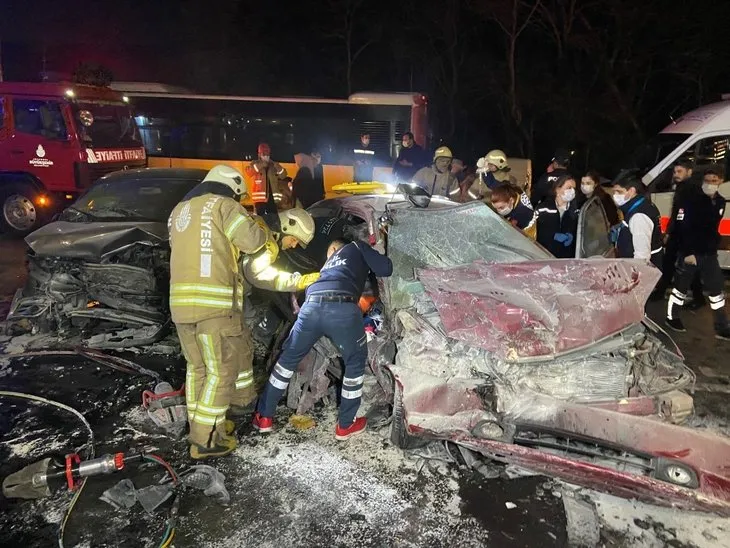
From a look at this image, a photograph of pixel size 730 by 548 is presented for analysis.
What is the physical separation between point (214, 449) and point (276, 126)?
9.20m

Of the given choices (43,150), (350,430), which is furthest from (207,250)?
(43,150)

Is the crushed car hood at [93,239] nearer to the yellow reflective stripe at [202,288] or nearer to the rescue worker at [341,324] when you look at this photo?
the yellow reflective stripe at [202,288]

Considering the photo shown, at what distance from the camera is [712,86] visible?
632 inches

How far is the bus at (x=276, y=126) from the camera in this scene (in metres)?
11.1

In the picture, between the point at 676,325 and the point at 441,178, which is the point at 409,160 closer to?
the point at 441,178

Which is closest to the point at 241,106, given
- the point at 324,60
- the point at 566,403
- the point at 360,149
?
the point at 360,149

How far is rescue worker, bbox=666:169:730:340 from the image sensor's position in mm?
5375

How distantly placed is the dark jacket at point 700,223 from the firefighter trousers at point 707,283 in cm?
10

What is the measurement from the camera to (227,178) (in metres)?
3.44

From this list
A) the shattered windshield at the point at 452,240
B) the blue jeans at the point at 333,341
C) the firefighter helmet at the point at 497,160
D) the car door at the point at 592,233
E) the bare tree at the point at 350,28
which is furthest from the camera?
the bare tree at the point at 350,28

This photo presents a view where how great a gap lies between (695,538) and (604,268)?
4.86 feet

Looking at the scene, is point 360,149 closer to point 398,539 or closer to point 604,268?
point 604,268

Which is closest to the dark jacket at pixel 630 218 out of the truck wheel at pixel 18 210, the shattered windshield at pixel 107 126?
the shattered windshield at pixel 107 126

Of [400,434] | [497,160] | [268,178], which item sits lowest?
[400,434]
